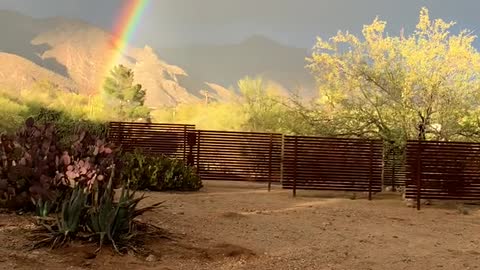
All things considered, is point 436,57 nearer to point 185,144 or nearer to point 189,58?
point 185,144

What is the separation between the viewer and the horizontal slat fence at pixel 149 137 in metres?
19.2

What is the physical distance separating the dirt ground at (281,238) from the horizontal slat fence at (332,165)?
62.0 inches

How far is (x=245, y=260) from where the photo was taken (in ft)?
24.8

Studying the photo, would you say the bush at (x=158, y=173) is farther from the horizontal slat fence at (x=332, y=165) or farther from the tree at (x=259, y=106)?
the tree at (x=259, y=106)

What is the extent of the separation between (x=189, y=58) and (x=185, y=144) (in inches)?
5622

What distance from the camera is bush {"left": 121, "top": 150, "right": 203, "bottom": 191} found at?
15.1 m

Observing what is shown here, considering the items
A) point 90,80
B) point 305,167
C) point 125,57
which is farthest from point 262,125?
point 125,57

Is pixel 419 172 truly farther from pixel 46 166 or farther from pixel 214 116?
pixel 214 116

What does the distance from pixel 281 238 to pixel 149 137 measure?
11.0 m

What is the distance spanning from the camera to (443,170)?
14695 millimetres

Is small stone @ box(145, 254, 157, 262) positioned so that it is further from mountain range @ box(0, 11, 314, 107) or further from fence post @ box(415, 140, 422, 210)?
mountain range @ box(0, 11, 314, 107)

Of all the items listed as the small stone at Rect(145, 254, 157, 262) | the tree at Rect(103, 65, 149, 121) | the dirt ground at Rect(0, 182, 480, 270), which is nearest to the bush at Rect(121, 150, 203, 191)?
the dirt ground at Rect(0, 182, 480, 270)

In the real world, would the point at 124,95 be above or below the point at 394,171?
above

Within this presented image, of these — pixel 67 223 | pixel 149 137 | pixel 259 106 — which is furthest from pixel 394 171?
pixel 67 223
